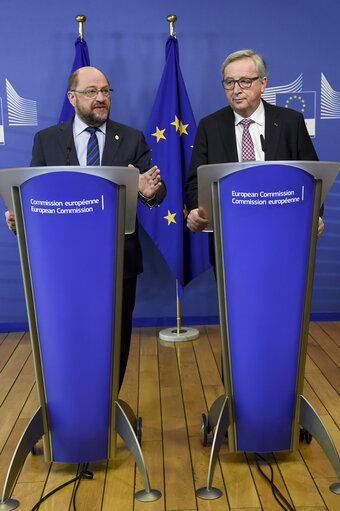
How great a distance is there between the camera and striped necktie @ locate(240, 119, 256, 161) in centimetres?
285

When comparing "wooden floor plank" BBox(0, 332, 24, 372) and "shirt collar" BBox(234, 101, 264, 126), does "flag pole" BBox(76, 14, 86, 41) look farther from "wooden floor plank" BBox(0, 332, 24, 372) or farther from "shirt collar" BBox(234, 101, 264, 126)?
"wooden floor plank" BBox(0, 332, 24, 372)

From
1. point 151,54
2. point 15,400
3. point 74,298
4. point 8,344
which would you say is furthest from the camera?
point 151,54

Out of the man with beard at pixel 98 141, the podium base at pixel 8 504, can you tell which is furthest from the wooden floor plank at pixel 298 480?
the podium base at pixel 8 504

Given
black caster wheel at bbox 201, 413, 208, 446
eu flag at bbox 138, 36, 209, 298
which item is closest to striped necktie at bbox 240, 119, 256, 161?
black caster wheel at bbox 201, 413, 208, 446

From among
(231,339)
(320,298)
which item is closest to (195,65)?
(320,298)

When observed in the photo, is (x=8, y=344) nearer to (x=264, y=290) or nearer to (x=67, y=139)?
(x=67, y=139)

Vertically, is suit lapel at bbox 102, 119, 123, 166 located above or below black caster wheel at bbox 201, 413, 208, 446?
above

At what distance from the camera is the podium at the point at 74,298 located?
2.15 meters

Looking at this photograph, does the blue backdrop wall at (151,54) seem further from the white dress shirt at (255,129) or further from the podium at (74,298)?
the podium at (74,298)

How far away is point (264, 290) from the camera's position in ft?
7.46

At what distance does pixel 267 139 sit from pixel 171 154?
1.68 meters

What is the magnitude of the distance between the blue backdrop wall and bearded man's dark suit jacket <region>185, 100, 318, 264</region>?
1.90 meters

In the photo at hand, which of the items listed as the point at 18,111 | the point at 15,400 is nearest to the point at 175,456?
the point at 15,400

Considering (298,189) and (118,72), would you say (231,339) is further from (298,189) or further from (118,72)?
(118,72)
